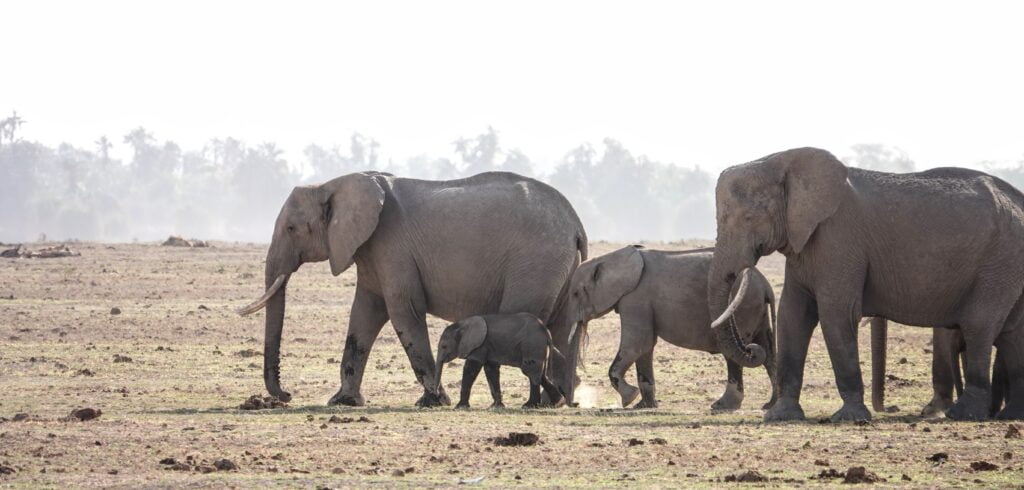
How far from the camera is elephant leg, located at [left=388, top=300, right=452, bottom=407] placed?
688 inches

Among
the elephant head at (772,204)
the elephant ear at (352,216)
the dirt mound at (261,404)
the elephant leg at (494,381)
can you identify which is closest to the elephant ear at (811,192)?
the elephant head at (772,204)

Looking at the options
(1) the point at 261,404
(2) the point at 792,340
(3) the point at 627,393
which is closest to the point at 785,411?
(2) the point at 792,340

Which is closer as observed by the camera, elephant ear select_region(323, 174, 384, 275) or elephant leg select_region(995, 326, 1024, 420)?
elephant leg select_region(995, 326, 1024, 420)

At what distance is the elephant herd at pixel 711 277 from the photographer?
1509cm

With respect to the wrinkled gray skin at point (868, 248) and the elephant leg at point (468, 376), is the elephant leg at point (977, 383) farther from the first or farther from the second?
the elephant leg at point (468, 376)

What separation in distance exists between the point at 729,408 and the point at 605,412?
6.31 feet

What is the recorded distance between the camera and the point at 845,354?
1512cm

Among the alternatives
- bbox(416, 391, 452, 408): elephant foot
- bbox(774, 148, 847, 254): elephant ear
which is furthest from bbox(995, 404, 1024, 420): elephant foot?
bbox(416, 391, 452, 408): elephant foot

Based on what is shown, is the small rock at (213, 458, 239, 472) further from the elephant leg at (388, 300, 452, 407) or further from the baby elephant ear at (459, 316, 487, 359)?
the elephant leg at (388, 300, 452, 407)

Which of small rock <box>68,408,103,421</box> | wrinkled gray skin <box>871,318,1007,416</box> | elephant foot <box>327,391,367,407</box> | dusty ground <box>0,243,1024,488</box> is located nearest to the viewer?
dusty ground <box>0,243,1024,488</box>

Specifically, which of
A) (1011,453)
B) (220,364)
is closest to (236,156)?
(220,364)

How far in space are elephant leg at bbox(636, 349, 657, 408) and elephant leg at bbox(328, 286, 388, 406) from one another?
9.11 feet

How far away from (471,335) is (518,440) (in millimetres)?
3846

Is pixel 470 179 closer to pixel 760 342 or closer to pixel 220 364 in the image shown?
pixel 760 342
